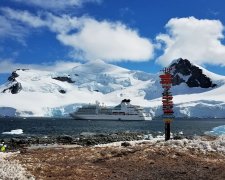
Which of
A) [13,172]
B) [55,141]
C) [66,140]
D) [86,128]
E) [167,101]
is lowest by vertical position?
[13,172]

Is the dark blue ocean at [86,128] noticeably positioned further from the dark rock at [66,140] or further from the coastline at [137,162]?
the coastline at [137,162]

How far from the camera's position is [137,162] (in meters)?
28.8

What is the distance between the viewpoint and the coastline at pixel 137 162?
25.2 meters

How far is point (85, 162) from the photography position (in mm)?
28750

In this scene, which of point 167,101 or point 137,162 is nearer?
point 137,162

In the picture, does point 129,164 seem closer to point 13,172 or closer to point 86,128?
point 13,172

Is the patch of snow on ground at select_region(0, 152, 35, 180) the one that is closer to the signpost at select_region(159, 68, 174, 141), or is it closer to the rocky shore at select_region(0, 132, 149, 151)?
the signpost at select_region(159, 68, 174, 141)

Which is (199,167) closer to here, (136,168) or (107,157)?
(136,168)

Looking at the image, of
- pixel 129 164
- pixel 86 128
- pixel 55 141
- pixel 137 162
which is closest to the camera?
pixel 129 164

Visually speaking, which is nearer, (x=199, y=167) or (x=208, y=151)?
(x=199, y=167)

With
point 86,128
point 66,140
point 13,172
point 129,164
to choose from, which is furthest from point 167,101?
point 86,128

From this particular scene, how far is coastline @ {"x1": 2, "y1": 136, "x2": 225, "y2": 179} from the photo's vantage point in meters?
25.2

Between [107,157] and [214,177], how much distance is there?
7.61 meters

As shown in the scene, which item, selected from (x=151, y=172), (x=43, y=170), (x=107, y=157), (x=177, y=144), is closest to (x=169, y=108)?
(x=177, y=144)
